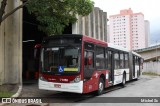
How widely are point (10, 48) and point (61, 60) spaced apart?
4.36 metres

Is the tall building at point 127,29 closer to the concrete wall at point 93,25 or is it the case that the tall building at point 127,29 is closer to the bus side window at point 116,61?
the concrete wall at point 93,25

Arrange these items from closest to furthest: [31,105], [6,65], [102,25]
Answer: [31,105] → [6,65] → [102,25]

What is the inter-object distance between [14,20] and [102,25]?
14727 millimetres

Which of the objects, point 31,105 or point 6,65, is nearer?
point 31,105

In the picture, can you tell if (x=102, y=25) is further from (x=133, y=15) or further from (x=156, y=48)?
(x=133, y=15)

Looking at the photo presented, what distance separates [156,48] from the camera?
6494 centimetres

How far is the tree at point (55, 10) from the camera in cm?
1326

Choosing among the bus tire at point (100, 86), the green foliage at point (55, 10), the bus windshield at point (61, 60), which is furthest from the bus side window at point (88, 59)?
the green foliage at point (55, 10)

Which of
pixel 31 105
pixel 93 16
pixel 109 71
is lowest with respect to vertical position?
pixel 31 105

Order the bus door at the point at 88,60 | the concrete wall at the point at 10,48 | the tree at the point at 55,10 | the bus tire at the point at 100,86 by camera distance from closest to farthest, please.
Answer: the bus door at the point at 88,60, the tree at the point at 55,10, the bus tire at the point at 100,86, the concrete wall at the point at 10,48

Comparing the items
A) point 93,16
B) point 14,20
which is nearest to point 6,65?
Answer: point 14,20

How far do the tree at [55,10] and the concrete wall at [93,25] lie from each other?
7.21 metres

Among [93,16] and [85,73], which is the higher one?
[93,16]

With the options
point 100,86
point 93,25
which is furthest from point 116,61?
point 93,25
